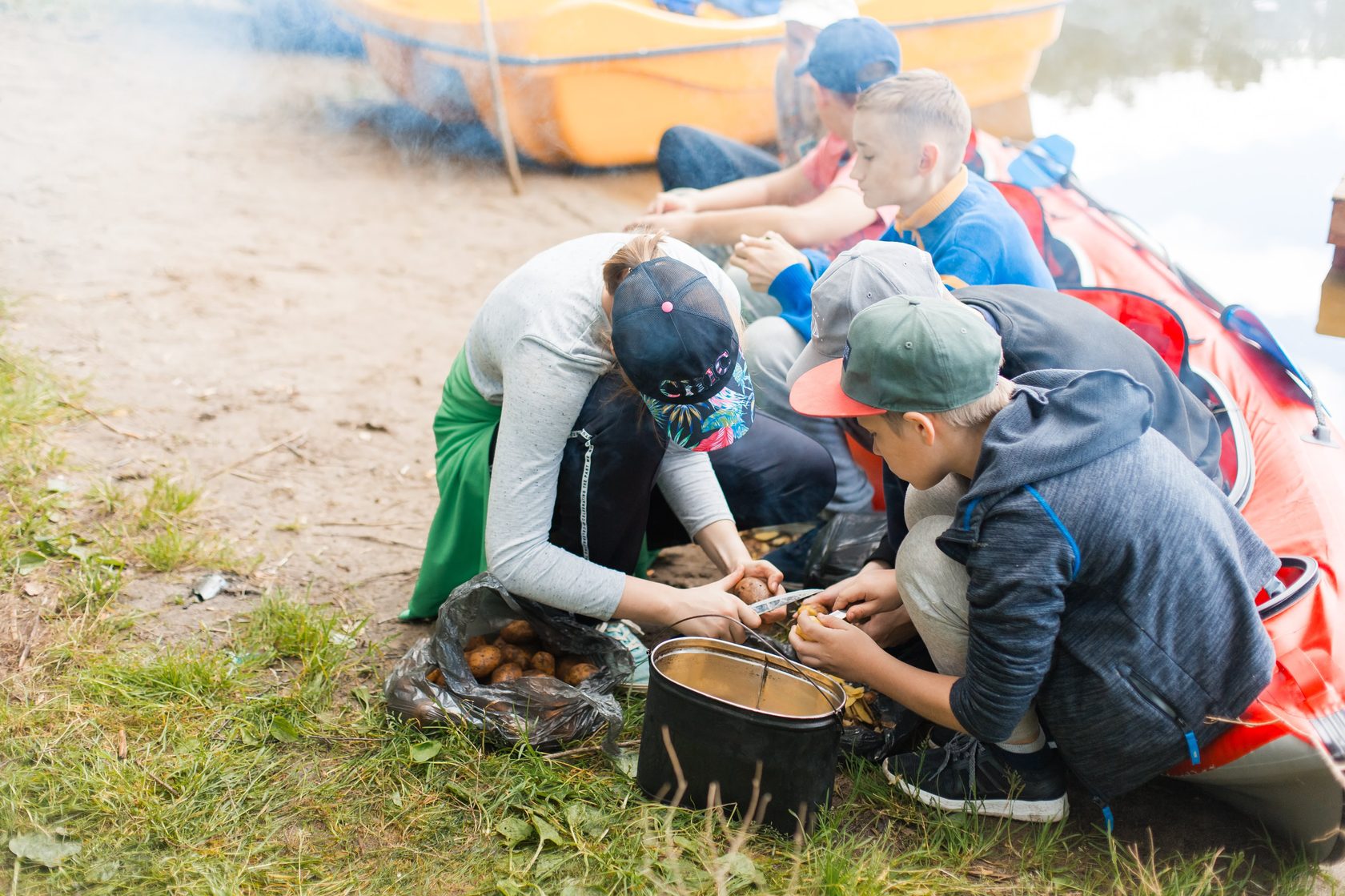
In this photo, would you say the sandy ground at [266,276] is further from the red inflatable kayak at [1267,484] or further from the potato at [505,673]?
the potato at [505,673]

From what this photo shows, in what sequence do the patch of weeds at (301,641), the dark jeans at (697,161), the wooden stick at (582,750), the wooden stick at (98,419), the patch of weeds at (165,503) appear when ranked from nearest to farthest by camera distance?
the wooden stick at (582,750) → the patch of weeds at (301,641) → the patch of weeds at (165,503) → the wooden stick at (98,419) → the dark jeans at (697,161)

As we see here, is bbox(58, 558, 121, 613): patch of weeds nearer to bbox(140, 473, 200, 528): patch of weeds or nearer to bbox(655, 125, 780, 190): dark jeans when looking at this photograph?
bbox(140, 473, 200, 528): patch of weeds

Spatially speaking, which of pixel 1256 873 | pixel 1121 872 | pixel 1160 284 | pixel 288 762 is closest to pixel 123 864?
pixel 288 762

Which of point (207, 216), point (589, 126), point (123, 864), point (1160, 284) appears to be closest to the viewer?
point (123, 864)

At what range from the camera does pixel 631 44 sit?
5.85 m

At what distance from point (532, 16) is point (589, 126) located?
0.67 meters

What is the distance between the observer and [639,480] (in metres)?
2.29

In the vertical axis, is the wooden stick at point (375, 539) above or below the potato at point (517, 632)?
below

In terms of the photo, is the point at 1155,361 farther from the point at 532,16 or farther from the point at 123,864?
the point at 532,16

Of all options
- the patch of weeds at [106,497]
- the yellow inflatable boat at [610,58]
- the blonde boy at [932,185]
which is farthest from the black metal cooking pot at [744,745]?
the yellow inflatable boat at [610,58]

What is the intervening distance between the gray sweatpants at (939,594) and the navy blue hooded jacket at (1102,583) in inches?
3.9

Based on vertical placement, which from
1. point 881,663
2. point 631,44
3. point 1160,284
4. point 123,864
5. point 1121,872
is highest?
point 631,44

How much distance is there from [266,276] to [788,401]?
110 inches

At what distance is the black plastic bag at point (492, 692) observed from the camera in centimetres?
223
